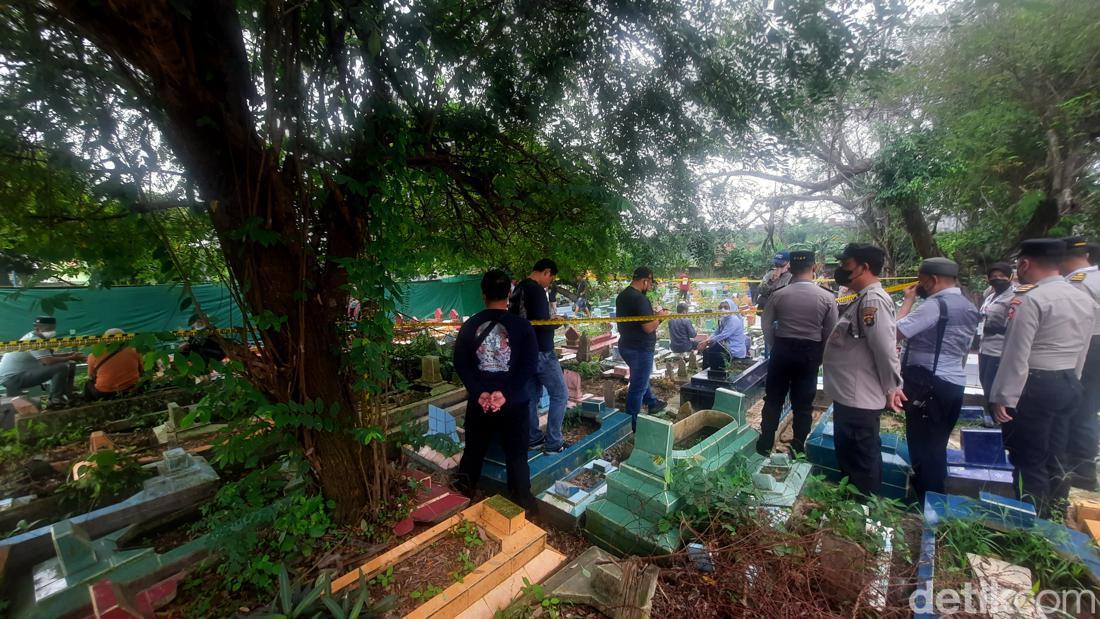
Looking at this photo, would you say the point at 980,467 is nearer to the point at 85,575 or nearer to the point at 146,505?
the point at 85,575

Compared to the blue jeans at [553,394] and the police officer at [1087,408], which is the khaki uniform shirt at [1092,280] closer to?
the police officer at [1087,408]

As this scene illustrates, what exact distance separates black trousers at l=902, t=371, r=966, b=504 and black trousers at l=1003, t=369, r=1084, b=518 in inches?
12.9

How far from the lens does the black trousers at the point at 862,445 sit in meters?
2.91

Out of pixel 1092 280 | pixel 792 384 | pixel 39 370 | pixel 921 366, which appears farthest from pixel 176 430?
pixel 1092 280

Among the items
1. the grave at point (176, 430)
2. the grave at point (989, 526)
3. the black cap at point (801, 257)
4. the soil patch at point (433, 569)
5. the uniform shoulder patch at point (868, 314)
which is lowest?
the grave at point (989, 526)

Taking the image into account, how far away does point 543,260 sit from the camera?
3846 mm

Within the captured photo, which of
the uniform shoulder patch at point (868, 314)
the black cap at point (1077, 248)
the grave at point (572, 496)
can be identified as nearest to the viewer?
the uniform shoulder patch at point (868, 314)

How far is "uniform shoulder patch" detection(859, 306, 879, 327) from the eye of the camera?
2793 millimetres

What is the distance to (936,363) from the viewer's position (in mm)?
3209

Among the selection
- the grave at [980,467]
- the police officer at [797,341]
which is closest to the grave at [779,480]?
the police officer at [797,341]

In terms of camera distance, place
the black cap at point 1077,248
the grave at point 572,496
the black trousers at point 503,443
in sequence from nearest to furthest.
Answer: the black trousers at point 503,443, the grave at point 572,496, the black cap at point 1077,248

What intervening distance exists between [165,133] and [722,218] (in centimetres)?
402

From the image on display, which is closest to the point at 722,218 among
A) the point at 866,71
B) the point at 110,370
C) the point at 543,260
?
the point at 866,71

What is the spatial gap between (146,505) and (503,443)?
2773mm
